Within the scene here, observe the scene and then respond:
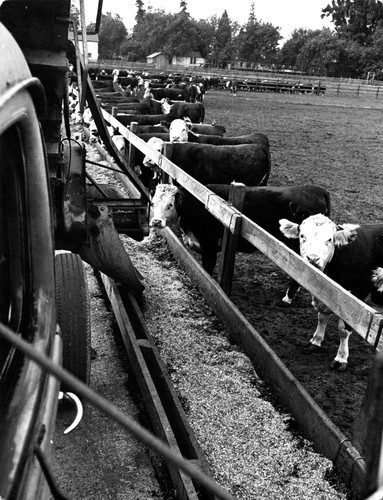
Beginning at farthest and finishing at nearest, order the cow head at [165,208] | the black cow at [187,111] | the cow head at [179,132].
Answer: the black cow at [187,111]
the cow head at [179,132]
the cow head at [165,208]

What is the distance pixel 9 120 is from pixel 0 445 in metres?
0.86

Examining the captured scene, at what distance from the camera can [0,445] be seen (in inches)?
59.6

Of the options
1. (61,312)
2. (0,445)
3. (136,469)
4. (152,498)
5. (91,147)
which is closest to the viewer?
(0,445)

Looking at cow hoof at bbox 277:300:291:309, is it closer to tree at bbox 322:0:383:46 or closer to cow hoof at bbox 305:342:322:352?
cow hoof at bbox 305:342:322:352

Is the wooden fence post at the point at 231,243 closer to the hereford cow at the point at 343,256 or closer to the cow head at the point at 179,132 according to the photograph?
the hereford cow at the point at 343,256

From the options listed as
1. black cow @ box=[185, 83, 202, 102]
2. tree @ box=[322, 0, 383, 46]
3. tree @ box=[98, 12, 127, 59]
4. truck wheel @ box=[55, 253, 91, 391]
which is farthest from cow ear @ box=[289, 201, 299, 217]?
tree @ box=[98, 12, 127, 59]

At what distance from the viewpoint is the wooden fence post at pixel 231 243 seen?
4953 millimetres

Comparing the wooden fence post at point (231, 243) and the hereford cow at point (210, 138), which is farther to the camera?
the hereford cow at point (210, 138)

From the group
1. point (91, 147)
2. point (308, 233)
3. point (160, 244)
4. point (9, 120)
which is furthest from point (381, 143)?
point (9, 120)

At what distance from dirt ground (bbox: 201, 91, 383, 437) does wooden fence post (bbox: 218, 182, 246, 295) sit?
1.45ft

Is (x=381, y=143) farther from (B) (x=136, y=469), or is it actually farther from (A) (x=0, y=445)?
(A) (x=0, y=445)

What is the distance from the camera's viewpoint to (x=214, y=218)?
6.35m

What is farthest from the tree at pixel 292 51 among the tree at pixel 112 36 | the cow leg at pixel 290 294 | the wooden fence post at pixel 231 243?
the wooden fence post at pixel 231 243

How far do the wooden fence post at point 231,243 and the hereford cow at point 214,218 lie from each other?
864 millimetres
